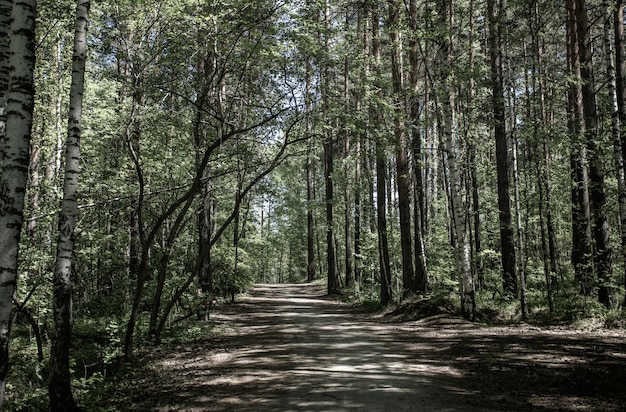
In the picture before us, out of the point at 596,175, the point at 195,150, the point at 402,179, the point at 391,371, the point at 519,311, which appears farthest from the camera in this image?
the point at 402,179

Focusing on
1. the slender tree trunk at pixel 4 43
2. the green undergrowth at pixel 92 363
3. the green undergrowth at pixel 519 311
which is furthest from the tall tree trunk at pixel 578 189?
the slender tree trunk at pixel 4 43

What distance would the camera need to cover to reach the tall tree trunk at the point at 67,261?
6055 millimetres

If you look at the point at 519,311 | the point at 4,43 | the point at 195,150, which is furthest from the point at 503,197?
the point at 4,43

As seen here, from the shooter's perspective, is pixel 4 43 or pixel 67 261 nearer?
pixel 4 43

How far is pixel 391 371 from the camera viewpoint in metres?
7.61

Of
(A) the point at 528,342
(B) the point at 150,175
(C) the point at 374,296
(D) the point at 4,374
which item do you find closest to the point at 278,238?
(C) the point at 374,296

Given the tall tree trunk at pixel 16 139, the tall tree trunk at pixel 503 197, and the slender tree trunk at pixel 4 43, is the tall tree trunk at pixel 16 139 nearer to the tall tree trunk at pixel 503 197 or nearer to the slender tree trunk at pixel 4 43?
the slender tree trunk at pixel 4 43

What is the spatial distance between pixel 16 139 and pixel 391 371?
6407 mm

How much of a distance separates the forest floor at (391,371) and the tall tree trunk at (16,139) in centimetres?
332

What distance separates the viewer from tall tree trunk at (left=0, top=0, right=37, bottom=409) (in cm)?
432

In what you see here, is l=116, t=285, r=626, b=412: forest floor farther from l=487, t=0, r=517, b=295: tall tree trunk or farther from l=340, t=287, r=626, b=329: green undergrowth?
l=487, t=0, r=517, b=295: tall tree trunk

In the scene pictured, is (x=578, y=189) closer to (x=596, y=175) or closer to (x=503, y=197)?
(x=503, y=197)

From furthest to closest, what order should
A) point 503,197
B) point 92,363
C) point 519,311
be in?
point 503,197, point 519,311, point 92,363

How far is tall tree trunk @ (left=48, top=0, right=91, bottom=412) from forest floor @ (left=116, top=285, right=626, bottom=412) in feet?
3.40
